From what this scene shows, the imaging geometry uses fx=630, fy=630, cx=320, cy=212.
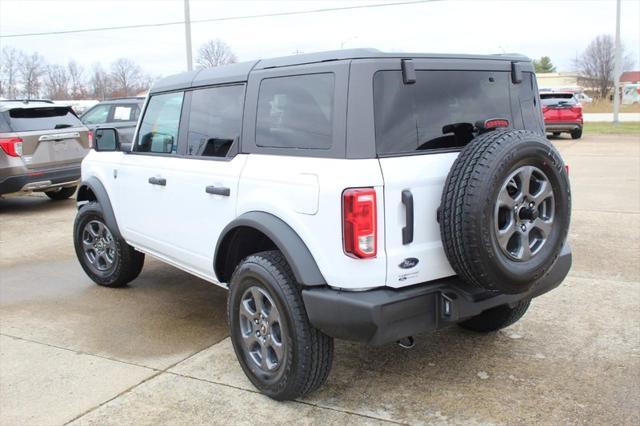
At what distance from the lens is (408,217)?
310cm

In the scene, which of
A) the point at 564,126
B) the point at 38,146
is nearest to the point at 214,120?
the point at 38,146

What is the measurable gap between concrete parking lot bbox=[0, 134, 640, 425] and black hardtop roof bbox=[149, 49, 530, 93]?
71.3 inches

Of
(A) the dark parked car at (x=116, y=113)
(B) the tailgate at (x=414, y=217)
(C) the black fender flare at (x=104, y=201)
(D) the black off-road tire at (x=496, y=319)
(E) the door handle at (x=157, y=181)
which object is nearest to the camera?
(B) the tailgate at (x=414, y=217)

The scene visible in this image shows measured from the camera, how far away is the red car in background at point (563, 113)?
788 inches

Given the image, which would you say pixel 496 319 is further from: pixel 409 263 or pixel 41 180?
Answer: pixel 41 180

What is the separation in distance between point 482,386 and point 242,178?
1846mm

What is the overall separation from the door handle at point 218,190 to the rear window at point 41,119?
6797 mm

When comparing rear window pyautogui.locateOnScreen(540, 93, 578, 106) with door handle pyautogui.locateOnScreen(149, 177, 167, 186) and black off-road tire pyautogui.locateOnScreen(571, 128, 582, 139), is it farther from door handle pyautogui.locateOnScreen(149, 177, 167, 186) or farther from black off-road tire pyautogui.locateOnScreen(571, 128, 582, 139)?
door handle pyautogui.locateOnScreen(149, 177, 167, 186)

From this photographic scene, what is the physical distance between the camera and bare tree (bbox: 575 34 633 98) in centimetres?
8056

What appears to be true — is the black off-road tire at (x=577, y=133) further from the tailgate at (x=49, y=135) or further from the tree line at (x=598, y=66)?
the tree line at (x=598, y=66)

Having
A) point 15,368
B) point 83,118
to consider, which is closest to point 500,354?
point 15,368

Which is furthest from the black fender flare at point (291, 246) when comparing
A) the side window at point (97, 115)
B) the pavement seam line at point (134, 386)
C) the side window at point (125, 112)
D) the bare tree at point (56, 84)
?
the bare tree at point (56, 84)

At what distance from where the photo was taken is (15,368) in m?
4.11

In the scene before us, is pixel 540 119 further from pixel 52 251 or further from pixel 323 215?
pixel 52 251
